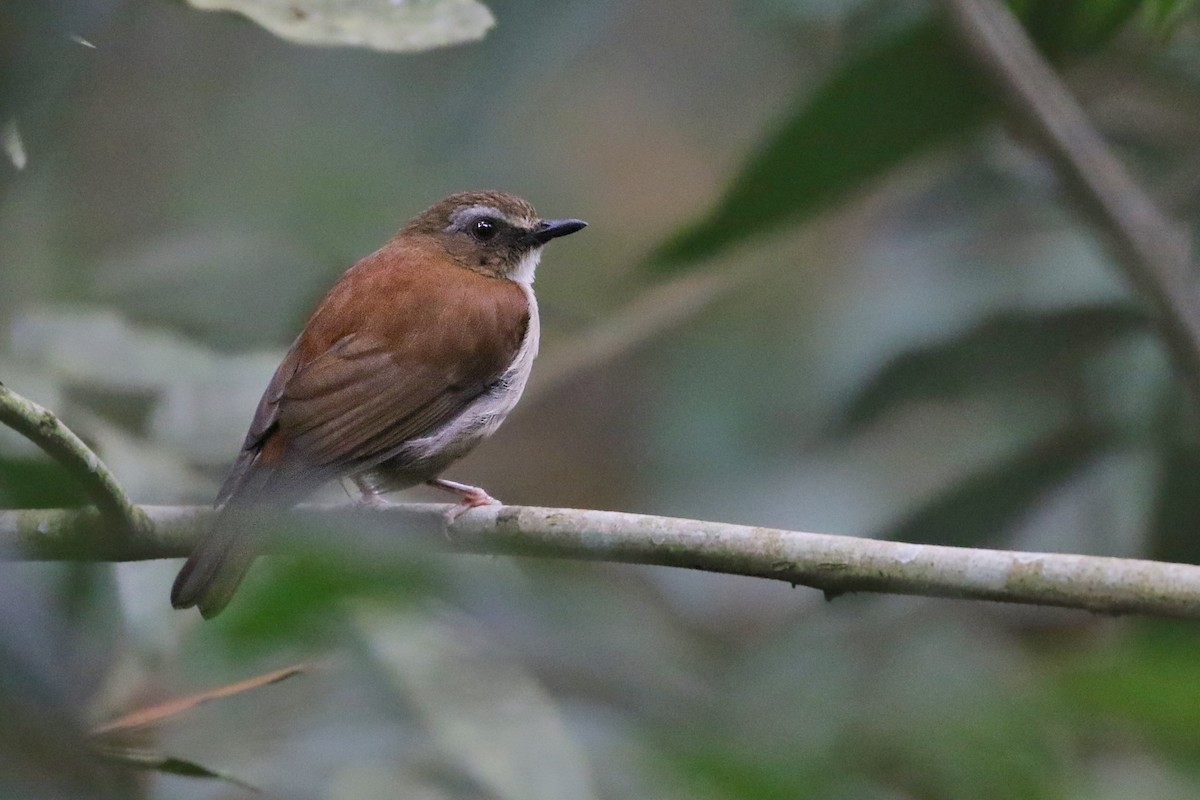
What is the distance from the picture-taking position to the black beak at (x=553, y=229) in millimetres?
4746

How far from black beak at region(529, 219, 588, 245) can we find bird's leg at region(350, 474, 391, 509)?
1.08 metres

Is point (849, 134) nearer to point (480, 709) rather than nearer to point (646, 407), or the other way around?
point (480, 709)

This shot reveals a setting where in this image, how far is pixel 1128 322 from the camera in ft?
16.1

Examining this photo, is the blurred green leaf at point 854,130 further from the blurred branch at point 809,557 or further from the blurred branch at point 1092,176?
the blurred branch at point 809,557

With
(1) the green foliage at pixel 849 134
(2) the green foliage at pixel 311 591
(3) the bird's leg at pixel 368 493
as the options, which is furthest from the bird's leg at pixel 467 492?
(2) the green foliage at pixel 311 591

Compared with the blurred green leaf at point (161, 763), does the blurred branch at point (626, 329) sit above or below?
below

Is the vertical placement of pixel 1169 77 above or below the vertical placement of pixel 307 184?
above

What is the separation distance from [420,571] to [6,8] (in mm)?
868

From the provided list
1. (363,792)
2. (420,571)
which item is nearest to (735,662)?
(363,792)

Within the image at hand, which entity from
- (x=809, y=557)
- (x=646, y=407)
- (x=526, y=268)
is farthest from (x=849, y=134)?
(x=646, y=407)

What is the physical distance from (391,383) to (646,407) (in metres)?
2.97

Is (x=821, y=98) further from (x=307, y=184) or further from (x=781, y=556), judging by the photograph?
(x=307, y=184)

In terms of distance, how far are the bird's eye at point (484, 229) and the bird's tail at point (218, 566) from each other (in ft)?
6.53

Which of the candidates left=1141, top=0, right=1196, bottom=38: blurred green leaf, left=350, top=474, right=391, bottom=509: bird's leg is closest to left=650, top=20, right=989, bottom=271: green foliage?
left=1141, top=0, right=1196, bottom=38: blurred green leaf
